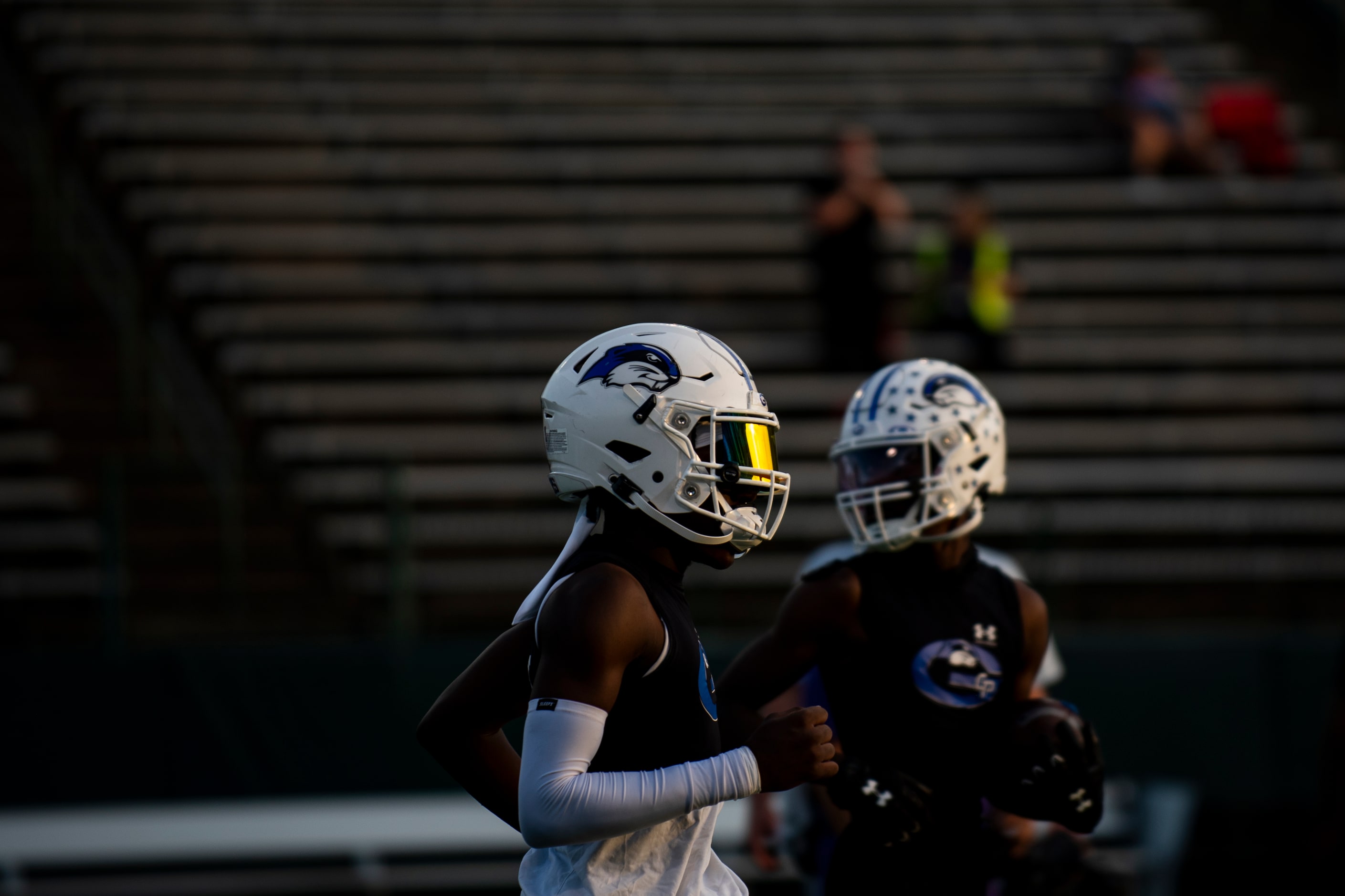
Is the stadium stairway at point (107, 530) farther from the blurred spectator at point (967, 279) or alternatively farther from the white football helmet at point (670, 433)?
the white football helmet at point (670, 433)

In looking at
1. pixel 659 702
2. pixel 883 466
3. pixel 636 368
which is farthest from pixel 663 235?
pixel 659 702

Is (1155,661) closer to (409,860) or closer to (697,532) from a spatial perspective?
(409,860)

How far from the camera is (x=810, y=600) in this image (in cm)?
398

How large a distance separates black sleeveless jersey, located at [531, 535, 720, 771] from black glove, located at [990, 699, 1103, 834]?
102cm

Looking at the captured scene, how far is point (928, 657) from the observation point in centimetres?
394

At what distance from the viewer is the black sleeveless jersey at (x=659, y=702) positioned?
300cm

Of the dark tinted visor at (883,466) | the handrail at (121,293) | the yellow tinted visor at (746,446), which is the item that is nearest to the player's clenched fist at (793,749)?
the yellow tinted visor at (746,446)

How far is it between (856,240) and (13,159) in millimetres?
7303

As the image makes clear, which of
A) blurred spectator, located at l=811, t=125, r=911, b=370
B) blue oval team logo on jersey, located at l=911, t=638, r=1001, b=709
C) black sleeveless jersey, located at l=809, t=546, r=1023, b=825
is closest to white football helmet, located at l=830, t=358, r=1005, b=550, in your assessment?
black sleeveless jersey, located at l=809, t=546, r=1023, b=825

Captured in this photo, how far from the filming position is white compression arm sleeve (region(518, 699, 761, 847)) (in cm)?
282

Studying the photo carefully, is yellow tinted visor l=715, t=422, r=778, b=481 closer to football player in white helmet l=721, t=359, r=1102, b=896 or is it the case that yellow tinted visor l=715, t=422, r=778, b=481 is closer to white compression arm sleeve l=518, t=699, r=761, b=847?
white compression arm sleeve l=518, t=699, r=761, b=847

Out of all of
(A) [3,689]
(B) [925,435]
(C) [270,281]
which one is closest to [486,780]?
(B) [925,435]

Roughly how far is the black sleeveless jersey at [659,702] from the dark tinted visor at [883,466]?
44.2 inches

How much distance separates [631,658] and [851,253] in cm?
887
